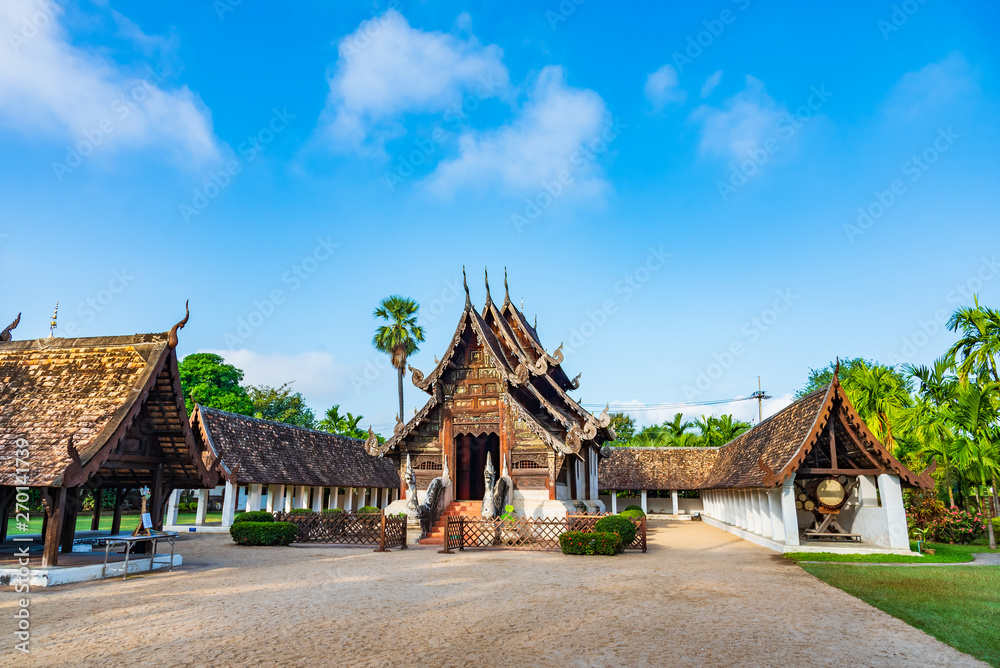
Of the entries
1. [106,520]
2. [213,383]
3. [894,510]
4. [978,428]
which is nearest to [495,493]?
[894,510]

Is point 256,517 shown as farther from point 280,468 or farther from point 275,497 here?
point 275,497

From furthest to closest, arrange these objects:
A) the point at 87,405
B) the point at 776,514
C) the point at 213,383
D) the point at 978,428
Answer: the point at 213,383 → the point at 978,428 → the point at 776,514 → the point at 87,405

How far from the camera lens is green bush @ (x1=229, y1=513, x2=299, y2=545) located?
20578mm

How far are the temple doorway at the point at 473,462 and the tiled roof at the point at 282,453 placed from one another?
8.38 m

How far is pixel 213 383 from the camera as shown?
55.4 meters

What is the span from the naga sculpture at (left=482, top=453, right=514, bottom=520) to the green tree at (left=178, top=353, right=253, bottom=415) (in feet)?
125

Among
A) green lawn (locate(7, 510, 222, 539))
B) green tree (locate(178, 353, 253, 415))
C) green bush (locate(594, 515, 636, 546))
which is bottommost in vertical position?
green lawn (locate(7, 510, 222, 539))

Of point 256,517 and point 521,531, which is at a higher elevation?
point 256,517

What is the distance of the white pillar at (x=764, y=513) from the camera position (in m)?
22.4

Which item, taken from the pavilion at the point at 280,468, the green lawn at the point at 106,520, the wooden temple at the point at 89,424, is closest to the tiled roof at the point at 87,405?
the wooden temple at the point at 89,424

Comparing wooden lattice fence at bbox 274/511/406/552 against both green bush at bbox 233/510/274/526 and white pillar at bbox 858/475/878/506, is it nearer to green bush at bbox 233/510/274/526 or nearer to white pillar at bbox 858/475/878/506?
green bush at bbox 233/510/274/526

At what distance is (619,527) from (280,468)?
60.0 feet

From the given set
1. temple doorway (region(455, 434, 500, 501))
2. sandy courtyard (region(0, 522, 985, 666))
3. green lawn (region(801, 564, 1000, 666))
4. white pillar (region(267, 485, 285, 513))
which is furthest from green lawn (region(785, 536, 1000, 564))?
white pillar (region(267, 485, 285, 513))

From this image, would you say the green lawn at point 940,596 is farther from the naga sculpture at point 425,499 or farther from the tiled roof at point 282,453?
the tiled roof at point 282,453
